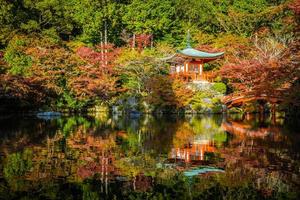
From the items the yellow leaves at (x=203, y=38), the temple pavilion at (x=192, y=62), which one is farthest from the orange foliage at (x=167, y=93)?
the yellow leaves at (x=203, y=38)

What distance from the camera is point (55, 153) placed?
36.9 ft

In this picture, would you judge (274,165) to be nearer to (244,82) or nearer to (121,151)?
(121,151)

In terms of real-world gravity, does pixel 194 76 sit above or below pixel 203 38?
below

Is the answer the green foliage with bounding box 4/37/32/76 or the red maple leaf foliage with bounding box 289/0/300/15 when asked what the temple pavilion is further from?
the red maple leaf foliage with bounding box 289/0/300/15

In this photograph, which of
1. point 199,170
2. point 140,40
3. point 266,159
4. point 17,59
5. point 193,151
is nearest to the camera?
point 199,170

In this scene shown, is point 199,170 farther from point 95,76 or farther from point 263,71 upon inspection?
point 95,76

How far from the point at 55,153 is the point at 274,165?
569 centimetres

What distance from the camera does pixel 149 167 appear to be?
9.33 m

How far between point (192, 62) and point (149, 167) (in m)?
24.7

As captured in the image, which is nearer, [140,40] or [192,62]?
[192,62]

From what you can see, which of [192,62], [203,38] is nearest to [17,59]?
[192,62]

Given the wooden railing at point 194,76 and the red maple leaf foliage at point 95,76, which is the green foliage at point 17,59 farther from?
the wooden railing at point 194,76

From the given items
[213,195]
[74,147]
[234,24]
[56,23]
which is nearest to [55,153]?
[74,147]

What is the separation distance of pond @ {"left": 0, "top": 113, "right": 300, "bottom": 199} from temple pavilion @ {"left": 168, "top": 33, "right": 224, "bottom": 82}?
17.4m
